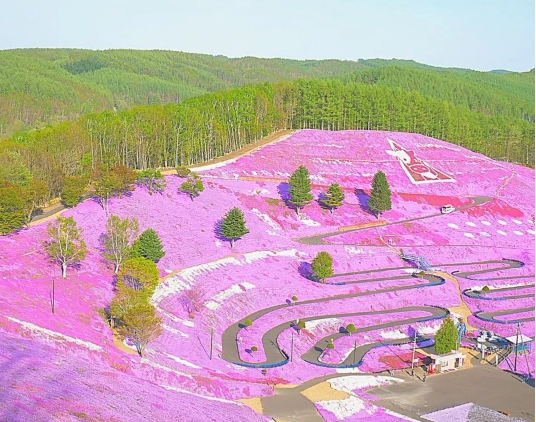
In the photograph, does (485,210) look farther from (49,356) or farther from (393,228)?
(49,356)

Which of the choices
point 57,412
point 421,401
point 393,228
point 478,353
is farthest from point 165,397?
point 393,228

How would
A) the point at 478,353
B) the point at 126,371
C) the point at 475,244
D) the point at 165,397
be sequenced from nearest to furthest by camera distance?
the point at 165,397, the point at 126,371, the point at 478,353, the point at 475,244

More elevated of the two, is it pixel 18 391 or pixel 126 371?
pixel 18 391

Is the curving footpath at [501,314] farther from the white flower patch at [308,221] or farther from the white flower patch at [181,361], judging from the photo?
the white flower patch at [181,361]

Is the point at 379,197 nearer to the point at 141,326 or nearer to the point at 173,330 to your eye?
the point at 173,330

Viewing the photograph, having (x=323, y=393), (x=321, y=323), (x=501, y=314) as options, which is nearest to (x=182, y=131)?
(x=321, y=323)

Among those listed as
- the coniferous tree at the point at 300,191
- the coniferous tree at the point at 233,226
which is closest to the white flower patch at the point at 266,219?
the coniferous tree at the point at 300,191
